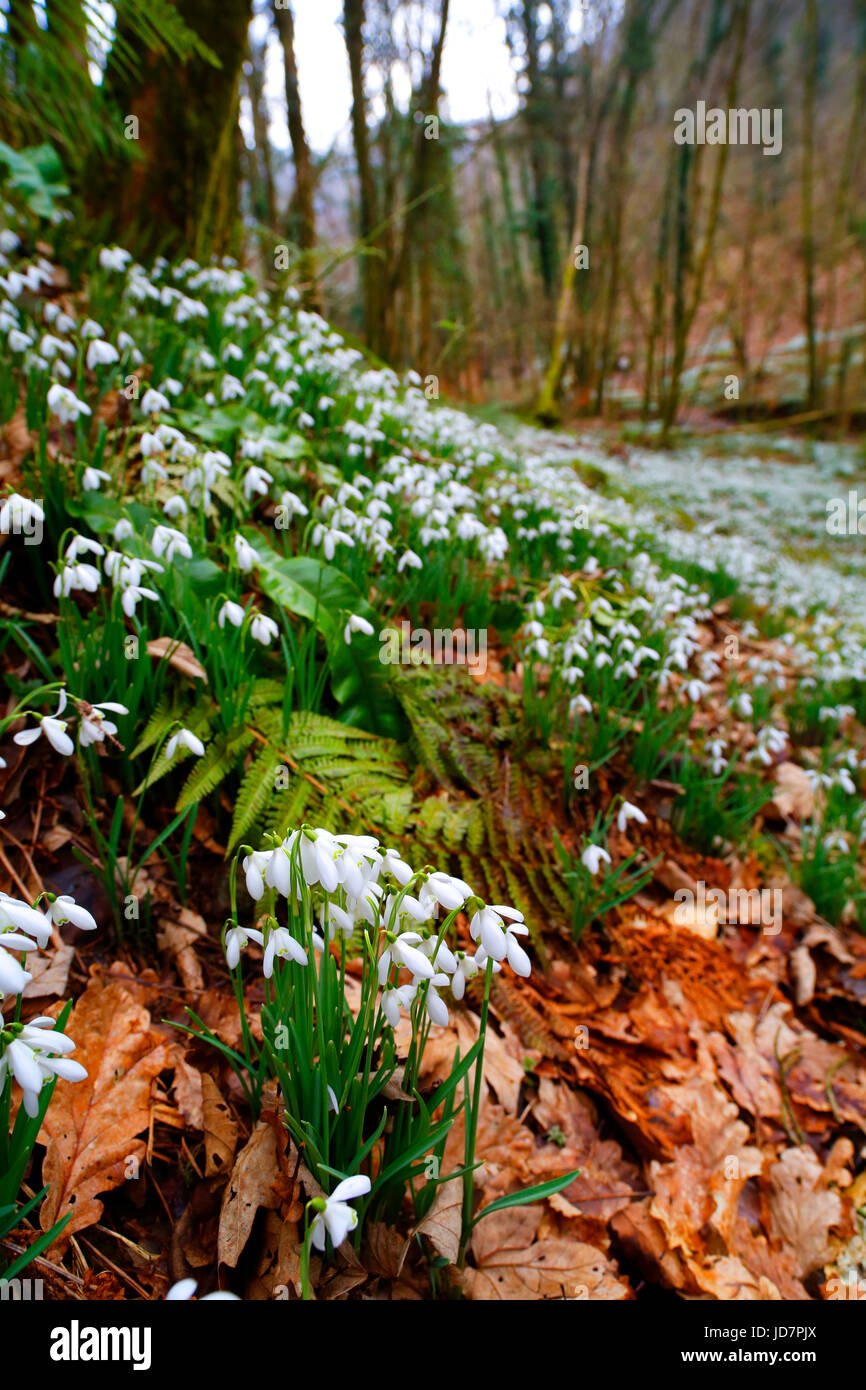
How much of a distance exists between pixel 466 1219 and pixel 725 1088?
1.01 meters

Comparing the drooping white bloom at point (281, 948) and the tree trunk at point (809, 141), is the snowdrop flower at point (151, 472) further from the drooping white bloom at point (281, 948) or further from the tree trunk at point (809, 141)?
the tree trunk at point (809, 141)

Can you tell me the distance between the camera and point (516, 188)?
2719 cm

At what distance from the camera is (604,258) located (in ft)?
52.3

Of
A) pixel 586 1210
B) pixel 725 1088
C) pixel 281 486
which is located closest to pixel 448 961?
pixel 586 1210

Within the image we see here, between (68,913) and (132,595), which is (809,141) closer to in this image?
(132,595)

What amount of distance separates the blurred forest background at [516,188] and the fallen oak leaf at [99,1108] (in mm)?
2257

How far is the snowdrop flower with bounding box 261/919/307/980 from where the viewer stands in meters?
0.93

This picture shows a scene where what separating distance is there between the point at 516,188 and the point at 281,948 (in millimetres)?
Answer: 33650

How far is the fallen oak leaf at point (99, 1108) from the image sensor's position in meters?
1.05

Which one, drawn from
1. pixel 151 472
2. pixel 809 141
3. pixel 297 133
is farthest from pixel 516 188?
pixel 151 472

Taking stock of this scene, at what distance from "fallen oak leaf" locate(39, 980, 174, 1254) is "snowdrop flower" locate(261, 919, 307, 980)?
489 mm

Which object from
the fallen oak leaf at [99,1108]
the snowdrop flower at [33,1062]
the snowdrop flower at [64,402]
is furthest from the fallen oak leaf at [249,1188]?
the snowdrop flower at [64,402]

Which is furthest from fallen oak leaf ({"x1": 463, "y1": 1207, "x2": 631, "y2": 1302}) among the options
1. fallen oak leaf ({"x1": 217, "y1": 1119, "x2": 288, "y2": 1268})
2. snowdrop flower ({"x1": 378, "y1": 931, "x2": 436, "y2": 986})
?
snowdrop flower ({"x1": 378, "y1": 931, "x2": 436, "y2": 986})

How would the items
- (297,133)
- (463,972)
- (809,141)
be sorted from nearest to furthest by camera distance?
(463,972)
(297,133)
(809,141)
